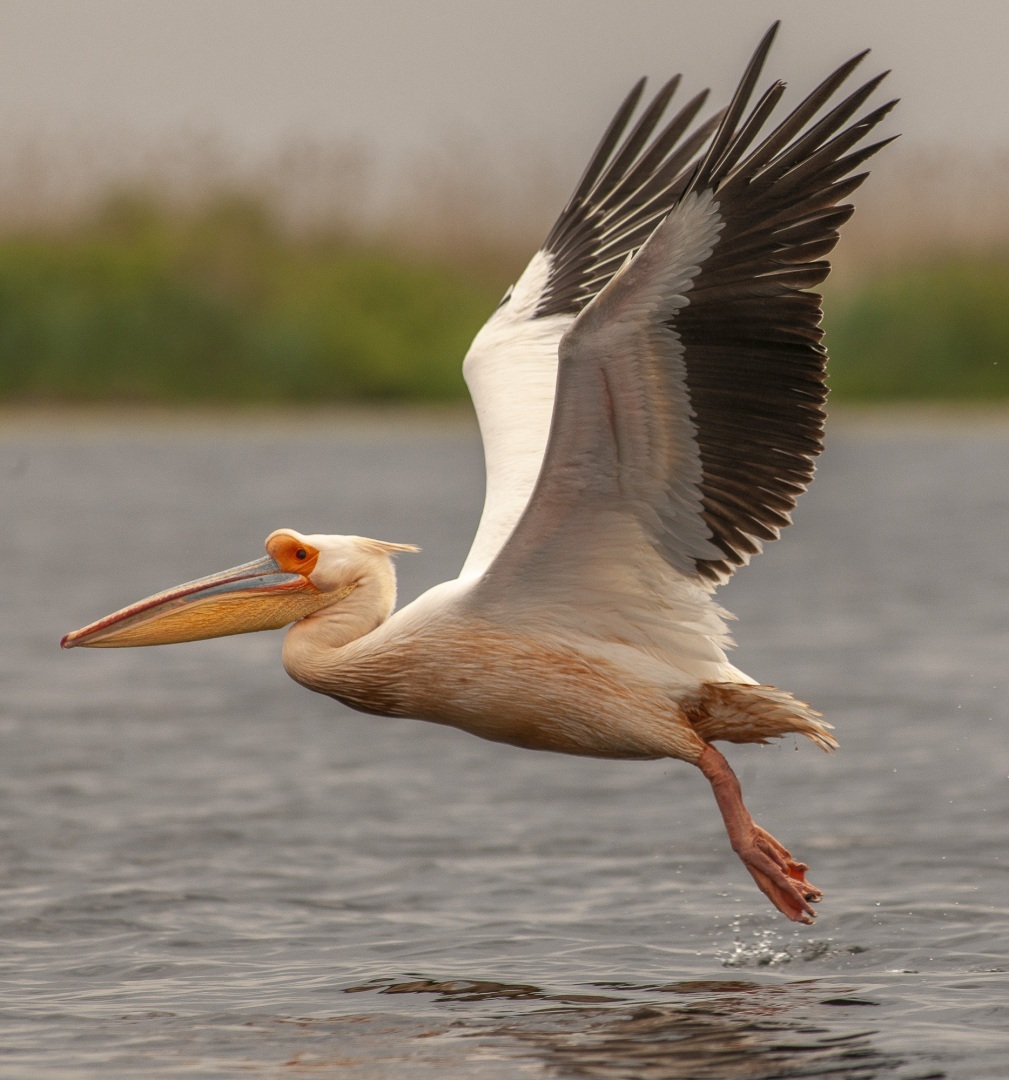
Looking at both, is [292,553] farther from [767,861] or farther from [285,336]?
[285,336]

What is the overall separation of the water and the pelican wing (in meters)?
1.37

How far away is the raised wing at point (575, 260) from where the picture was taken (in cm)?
716

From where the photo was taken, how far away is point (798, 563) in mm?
20062

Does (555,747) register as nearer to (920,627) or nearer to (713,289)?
(713,289)

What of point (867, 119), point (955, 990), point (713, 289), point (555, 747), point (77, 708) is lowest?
point (77, 708)

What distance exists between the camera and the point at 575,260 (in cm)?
753

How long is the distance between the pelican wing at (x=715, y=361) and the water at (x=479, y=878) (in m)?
1.37

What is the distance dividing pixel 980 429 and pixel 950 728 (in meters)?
25.4

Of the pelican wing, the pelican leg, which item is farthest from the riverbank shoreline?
the pelican wing

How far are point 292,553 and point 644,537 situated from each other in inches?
43.6

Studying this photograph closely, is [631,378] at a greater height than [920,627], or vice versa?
[631,378]

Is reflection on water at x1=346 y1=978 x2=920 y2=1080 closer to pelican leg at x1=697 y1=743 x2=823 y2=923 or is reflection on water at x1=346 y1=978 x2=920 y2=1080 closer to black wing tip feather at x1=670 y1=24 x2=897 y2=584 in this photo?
pelican leg at x1=697 y1=743 x2=823 y2=923

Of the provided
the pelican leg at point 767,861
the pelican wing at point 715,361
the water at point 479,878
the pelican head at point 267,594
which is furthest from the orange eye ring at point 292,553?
the pelican leg at point 767,861

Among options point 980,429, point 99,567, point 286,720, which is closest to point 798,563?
point 99,567
